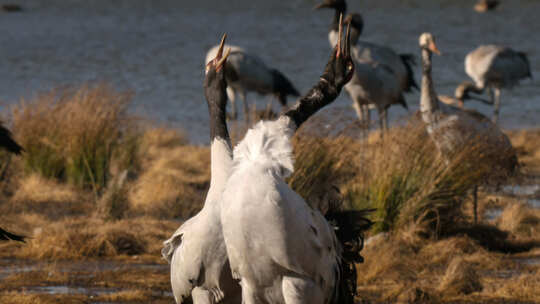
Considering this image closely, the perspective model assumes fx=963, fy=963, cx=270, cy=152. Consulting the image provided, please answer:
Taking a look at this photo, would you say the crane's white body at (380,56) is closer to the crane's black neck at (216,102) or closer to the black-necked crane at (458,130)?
the black-necked crane at (458,130)

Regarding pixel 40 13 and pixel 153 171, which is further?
pixel 40 13

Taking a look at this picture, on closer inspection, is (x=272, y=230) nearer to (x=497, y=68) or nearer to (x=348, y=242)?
(x=348, y=242)

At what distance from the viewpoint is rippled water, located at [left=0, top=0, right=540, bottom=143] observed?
20.1 meters

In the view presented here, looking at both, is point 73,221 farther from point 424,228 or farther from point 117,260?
point 424,228

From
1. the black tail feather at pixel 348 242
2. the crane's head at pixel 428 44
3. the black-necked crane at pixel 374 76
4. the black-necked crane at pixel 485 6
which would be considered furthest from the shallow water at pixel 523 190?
the black-necked crane at pixel 485 6

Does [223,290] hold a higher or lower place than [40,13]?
higher

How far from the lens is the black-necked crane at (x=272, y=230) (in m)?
4.26

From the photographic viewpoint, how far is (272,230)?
427 cm

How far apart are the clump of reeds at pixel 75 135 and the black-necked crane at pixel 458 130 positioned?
3194mm

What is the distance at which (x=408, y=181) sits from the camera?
8211 mm

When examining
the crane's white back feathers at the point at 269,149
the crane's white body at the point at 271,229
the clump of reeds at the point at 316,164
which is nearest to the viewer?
the crane's white body at the point at 271,229

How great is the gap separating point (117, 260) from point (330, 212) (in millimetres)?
2753

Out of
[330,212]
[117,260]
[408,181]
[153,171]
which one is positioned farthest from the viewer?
[153,171]

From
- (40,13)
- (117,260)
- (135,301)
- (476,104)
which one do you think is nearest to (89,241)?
(117,260)
